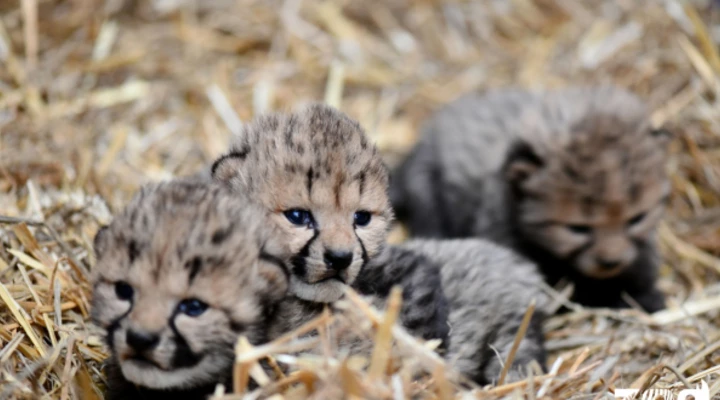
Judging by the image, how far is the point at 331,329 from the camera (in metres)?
2.79

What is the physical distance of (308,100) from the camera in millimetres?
5273

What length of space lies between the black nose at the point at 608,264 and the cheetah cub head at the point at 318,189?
5.30ft

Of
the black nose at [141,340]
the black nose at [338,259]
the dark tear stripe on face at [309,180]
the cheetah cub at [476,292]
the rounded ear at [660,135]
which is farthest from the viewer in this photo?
the rounded ear at [660,135]

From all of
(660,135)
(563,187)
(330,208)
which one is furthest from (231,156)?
(660,135)

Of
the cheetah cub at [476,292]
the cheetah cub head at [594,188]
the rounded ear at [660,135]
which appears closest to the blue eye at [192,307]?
the cheetah cub at [476,292]

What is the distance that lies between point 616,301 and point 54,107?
350 centimetres

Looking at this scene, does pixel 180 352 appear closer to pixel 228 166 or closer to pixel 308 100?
pixel 228 166

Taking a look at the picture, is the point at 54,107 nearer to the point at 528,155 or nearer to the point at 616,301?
the point at 528,155

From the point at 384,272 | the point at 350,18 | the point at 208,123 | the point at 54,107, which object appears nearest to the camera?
the point at 384,272

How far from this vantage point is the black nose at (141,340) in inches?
93.0

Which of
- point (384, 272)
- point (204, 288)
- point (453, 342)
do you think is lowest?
point (453, 342)

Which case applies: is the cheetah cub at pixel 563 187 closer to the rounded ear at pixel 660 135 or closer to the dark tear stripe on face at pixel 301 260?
the rounded ear at pixel 660 135

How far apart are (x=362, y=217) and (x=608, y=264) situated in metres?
1.77

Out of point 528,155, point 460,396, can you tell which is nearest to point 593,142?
point 528,155
